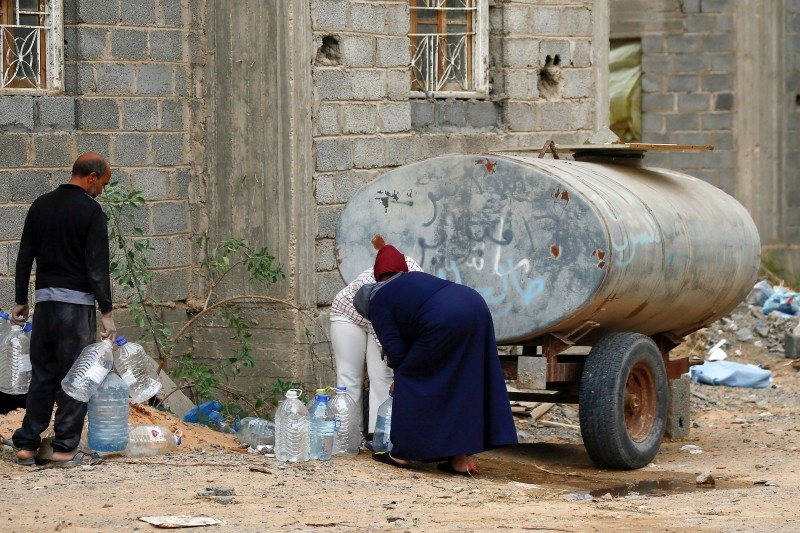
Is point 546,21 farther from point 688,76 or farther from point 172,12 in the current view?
point 688,76

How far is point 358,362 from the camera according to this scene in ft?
28.8

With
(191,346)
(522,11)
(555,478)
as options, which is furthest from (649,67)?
(555,478)

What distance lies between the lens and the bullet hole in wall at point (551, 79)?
39.4 ft

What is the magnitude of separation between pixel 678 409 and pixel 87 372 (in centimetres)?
447

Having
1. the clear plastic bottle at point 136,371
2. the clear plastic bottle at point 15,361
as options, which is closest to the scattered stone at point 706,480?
the clear plastic bottle at point 136,371

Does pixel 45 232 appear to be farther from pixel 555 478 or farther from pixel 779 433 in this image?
pixel 779 433

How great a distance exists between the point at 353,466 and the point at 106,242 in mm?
1832

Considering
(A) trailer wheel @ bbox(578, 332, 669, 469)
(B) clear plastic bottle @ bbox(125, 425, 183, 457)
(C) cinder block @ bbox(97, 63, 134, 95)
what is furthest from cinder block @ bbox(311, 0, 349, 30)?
(B) clear plastic bottle @ bbox(125, 425, 183, 457)

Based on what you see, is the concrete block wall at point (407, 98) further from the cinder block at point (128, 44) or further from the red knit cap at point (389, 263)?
the red knit cap at point (389, 263)

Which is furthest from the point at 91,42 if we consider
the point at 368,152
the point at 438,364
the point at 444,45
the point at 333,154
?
the point at 438,364

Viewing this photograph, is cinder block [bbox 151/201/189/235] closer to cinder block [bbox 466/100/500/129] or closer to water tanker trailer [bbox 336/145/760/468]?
water tanker trailer [bbox 336/145/760/468]

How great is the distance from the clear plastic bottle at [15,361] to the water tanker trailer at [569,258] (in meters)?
2.09

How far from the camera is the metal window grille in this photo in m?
11.4

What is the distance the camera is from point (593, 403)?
862 cm
